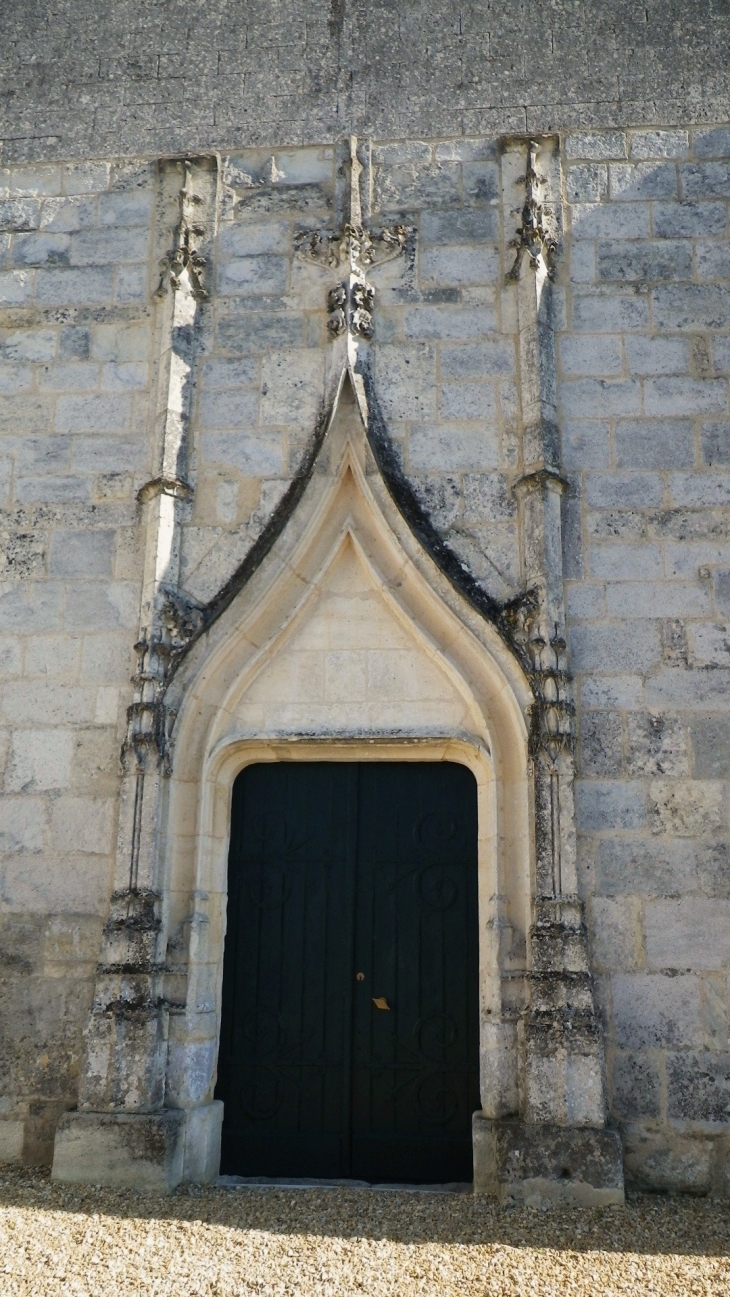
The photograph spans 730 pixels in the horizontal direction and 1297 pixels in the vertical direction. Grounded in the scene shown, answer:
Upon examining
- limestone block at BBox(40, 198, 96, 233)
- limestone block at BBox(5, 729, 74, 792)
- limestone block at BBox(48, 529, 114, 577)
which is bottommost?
limestone block at BBox(5, 729, 74, 792)

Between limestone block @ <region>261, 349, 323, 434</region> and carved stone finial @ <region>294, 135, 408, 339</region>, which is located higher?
carved stone finial @ <region>294, 135, 408, 339</region>

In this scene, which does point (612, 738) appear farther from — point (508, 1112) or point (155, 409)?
point (155, 409)

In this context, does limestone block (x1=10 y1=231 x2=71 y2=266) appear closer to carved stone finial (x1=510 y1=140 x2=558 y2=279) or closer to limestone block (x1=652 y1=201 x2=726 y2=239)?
carved stone finial (x1=510 y1=140 x2=558 y2=279)

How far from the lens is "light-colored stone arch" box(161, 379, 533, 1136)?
462cm

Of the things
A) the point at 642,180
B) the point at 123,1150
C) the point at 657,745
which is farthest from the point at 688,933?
the point at 642,180

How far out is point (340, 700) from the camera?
198 inches

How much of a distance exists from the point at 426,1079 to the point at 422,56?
17.3 feet

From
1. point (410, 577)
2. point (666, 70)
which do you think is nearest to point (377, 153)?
point (666, 70)

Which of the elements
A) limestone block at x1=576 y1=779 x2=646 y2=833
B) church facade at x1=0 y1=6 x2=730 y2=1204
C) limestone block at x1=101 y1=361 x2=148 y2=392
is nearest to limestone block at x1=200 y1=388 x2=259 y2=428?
church facade at x1=0 y1=6 x2=730 y2=1204

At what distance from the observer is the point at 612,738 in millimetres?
4777

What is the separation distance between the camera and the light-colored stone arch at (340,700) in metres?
4.62

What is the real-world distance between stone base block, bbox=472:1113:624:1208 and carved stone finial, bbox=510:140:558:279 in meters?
3.95

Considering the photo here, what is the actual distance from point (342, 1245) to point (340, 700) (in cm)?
225

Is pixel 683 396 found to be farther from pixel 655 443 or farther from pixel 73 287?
pixel 73 287
